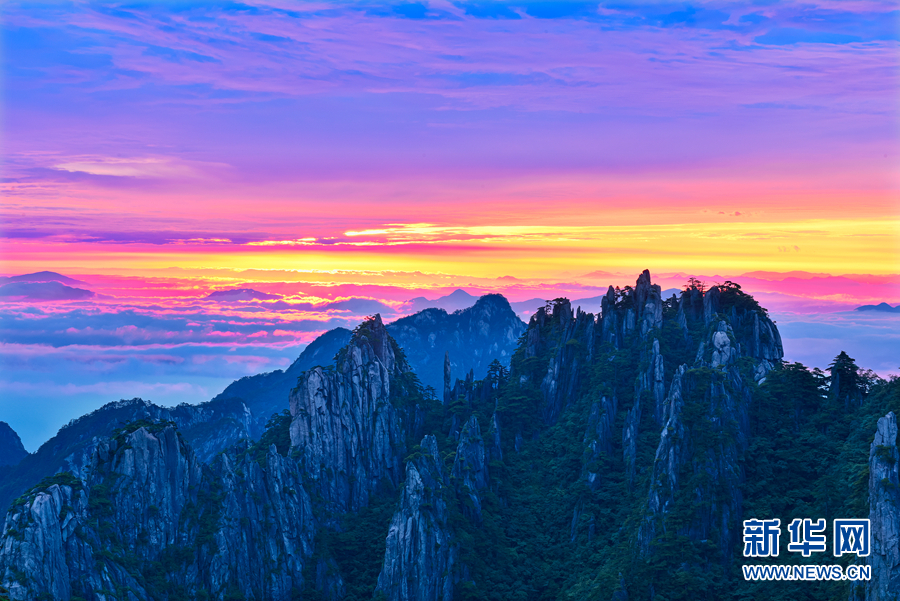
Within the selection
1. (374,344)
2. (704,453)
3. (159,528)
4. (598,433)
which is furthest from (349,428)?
(704,453)

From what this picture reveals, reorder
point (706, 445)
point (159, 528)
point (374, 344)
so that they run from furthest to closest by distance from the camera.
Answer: point (374, 344), point (159, 528), point (706, 445)

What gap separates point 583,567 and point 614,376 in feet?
86.4

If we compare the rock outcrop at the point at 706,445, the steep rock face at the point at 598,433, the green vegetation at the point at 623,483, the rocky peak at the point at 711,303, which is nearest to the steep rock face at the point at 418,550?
the green vegetation at the point at 623,483

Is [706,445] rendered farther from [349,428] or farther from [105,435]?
[105,435]

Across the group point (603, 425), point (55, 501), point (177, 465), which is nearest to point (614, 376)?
point (603, 425)

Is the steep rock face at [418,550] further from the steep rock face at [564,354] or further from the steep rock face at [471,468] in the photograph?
the steep rock face at [564,354]

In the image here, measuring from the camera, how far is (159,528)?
305 feet

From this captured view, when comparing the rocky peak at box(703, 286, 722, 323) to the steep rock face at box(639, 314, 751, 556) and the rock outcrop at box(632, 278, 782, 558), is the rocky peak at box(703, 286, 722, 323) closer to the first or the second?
the rock outcrop at box(632, 278, 782, 558)

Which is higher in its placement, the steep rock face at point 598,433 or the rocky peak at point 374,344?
the rocky peak at point 374,344

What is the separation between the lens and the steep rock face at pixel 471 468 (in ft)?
335

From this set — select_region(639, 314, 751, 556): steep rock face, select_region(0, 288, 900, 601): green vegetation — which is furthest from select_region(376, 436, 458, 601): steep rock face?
select_region(639, 314, 751, 556): steep rock face

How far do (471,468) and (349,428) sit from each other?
18544 mm

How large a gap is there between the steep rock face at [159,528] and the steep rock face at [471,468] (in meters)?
18.2

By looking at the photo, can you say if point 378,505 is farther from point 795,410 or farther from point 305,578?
point 795,410
